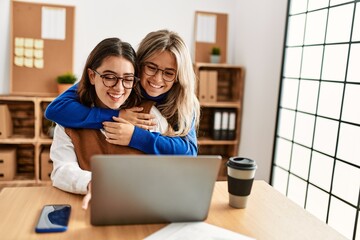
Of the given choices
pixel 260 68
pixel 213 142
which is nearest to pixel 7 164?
pixel 213 142

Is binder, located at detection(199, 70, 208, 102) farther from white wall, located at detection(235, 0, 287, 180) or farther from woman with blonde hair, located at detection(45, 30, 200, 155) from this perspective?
woman with blonde hair, located at detection(45, 30, 200, 155)

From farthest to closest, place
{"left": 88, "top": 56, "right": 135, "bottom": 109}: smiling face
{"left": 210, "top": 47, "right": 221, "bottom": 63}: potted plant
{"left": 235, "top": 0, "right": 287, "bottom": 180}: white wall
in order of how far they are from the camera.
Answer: {"left": 210, "top": 47, "right": 221, "bottom": 63}: potted plant < {"left": 235, "top": 0, "right": 287, "bottom": 180}: white wall < {"left": 88, "top": 56, "right": 135, "bottom": 109}: smiling face

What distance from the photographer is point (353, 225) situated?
7.61ft

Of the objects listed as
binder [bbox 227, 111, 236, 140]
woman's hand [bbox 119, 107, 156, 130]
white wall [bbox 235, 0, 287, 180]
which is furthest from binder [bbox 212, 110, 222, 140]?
woman's hand [bbox 119, 107, 156, 130]

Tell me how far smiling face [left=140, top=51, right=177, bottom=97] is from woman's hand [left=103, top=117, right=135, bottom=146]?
203 mm

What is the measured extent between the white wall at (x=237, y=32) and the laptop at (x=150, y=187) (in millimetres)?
2344

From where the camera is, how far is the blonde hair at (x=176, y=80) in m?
1.52

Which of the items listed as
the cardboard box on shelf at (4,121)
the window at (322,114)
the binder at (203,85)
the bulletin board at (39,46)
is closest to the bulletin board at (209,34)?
the binder at (203,85)

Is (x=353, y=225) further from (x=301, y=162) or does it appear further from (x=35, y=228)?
(x=35, y=228)

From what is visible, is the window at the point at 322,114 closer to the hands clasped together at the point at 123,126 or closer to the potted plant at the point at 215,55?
the potted plant at the point at 215,55

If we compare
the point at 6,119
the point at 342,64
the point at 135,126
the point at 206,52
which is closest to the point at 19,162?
the point at 6,119

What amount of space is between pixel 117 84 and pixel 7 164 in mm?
2457

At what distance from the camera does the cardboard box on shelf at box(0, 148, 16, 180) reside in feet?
10.9

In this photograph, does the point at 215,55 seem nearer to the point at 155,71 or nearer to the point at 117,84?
the point at 155,71
